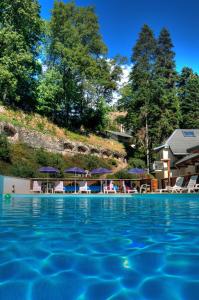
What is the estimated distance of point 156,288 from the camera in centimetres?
250

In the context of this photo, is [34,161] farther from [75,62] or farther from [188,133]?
[75,62]

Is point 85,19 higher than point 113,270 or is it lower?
higher

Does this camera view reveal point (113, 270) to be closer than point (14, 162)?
Yes

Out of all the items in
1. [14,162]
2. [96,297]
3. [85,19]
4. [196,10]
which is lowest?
[96,297]

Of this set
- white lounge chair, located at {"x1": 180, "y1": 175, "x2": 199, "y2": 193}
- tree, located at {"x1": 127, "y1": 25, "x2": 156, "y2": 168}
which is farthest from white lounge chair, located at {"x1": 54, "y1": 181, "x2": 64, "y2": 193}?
tree, located at {"x1": 127, "y1": 25, "x2": 156, "y2": 168}

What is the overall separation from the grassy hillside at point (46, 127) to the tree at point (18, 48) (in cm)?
172

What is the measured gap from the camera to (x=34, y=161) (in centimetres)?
2844

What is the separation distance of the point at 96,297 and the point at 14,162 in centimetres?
2531

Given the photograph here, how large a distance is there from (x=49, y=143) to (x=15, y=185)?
1385 cm

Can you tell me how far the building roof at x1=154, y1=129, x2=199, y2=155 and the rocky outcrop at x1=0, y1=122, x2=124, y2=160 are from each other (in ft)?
25.8

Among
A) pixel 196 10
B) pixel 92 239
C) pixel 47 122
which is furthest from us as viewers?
pixel 47 122

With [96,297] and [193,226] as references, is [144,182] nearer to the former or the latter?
[193,226]

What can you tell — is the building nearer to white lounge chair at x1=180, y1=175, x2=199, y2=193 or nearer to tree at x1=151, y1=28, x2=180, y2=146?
tree at x1=151, y1=28, x2=180, y2=146

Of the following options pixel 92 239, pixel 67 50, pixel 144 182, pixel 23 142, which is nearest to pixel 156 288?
pixel 92 239
